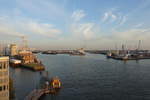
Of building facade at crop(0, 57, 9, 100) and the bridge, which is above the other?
building facade at crop(0, 57, 9, 100)

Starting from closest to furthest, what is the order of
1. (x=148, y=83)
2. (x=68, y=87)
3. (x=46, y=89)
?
1. (x=46, y=89)
2. (x=68, y=87)
3. (x=148, y=83)

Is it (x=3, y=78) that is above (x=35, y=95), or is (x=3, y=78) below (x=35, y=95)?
above

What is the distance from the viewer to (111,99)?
75.8 feet

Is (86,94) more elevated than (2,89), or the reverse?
(2,89)

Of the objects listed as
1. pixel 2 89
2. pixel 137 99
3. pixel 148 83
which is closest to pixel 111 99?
pixel 137 99

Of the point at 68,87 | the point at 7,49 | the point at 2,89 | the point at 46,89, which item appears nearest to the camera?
the point at 2,89

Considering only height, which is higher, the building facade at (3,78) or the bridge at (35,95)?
the building facade at (3,78)

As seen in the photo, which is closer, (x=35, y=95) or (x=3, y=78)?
(x=3, y=78)

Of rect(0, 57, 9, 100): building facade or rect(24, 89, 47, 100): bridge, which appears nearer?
rect(0, 57, 9, 100): building facade

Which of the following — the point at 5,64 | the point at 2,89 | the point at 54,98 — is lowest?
the point at 54,98

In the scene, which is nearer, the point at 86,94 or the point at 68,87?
the point at 86,94

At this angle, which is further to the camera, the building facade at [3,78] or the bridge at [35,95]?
the bridge at [35,95]

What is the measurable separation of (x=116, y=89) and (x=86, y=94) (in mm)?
6798

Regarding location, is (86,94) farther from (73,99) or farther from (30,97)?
(30,97)
